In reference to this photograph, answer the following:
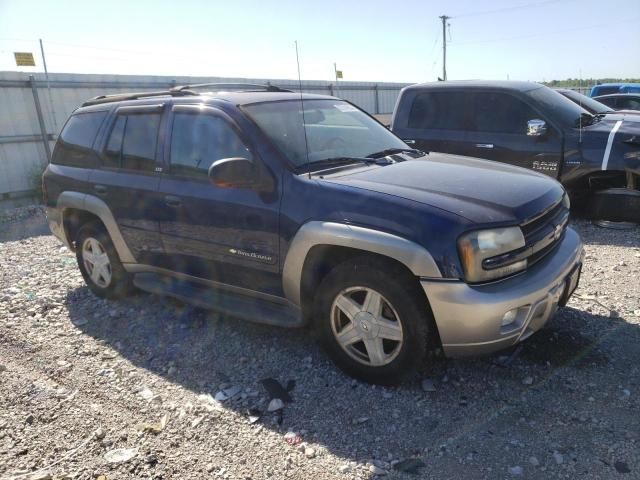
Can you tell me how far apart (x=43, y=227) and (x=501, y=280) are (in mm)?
8157

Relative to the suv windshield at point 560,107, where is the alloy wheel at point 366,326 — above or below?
below

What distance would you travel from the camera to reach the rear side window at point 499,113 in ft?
21.4

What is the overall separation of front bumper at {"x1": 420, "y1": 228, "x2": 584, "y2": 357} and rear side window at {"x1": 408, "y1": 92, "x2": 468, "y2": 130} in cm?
436

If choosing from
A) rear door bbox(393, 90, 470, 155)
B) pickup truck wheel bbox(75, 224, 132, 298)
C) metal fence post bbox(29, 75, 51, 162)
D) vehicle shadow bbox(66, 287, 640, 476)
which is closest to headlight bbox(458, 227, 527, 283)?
vehicle shadow bbox(66, 287, 640, 476)

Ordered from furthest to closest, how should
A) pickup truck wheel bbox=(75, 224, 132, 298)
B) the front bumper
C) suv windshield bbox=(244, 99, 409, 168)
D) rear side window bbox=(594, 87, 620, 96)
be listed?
rear side window bbox=(594, 87, 620, 96)
pickup truck wheel bbox=(75, 224, 132, 298)
suv windshield bbox=(244, 99, 409, 168)
the front bumper

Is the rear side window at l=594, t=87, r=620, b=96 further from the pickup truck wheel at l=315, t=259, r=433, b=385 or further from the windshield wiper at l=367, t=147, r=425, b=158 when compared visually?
the pickup truck wheel at l=315, t=259, r=433, b=385

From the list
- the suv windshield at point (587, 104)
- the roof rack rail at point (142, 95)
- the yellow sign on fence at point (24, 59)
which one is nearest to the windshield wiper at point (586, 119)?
the suv windshield at point (587, 104)

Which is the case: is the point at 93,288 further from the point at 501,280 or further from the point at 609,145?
the point at 609,145

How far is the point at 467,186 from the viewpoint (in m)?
3.14

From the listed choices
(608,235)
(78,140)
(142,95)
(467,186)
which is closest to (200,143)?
(142,95)

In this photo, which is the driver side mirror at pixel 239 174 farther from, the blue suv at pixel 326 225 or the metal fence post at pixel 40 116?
the metal fence post at pixel 40 116

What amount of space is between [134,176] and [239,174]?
140cm

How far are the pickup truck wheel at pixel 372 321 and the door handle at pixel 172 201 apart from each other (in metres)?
1.36

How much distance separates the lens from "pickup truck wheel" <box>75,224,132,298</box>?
464 centimetres
